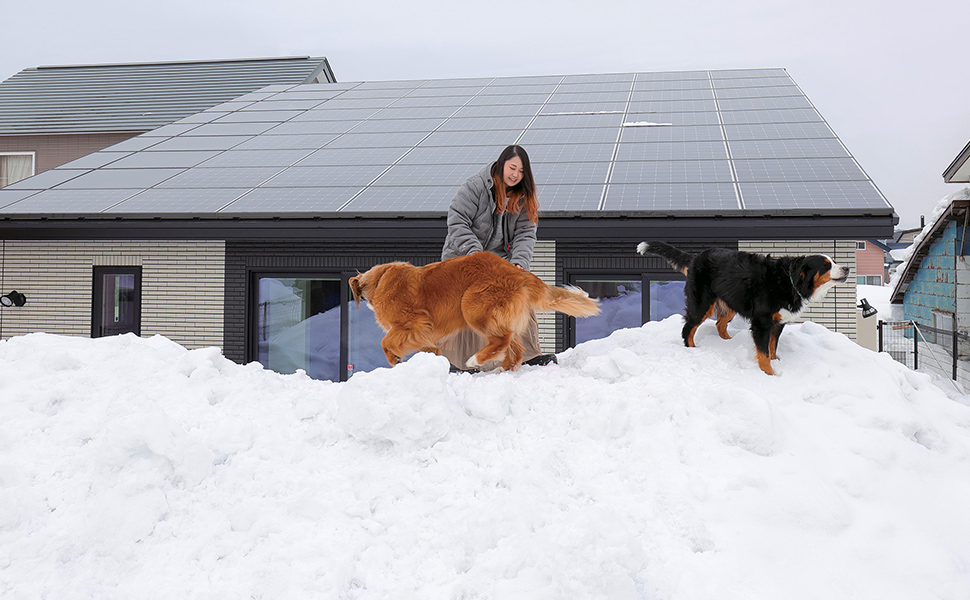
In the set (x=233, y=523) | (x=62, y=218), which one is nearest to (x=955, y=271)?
(x=233, y=523)

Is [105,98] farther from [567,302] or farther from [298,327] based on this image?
[567,302]

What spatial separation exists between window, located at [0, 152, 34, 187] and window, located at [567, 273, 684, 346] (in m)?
18.5

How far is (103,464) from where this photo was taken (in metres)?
2.79

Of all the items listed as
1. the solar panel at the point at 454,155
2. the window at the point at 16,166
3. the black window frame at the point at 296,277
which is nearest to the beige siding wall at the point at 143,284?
the black window frame at the point at 296,277

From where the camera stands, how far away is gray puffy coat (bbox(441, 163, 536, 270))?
182 inches

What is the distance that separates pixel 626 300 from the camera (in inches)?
325

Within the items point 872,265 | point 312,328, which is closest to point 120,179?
point 312,328

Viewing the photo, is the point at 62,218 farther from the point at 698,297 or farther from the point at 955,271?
the point at 955,271

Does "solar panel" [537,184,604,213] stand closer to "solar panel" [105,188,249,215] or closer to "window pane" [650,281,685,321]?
"window pane" [650,281,685,321]

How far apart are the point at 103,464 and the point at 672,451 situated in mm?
2859

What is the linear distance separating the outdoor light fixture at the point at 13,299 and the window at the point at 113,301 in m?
1.21

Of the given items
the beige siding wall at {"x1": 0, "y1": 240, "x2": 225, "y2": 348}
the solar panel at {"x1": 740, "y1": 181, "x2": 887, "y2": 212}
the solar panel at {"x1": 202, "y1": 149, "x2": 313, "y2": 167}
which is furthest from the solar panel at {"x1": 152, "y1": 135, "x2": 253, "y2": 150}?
the solar panel at {"x1": 740, "y1": 181, "x2": 887, "y2": 212}

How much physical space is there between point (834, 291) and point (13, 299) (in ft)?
40.1

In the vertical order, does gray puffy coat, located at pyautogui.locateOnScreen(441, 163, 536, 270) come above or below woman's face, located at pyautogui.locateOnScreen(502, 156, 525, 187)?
below
